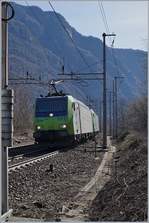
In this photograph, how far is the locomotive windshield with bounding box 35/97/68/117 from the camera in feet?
71.4

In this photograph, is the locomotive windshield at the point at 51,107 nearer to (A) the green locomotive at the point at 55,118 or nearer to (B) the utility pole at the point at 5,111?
(A) the green locomotive at the point at 55,118

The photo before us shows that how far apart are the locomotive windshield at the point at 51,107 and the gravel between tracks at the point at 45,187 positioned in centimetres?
631

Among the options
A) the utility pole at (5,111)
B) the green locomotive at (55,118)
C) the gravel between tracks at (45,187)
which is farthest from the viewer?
the green locomotive at (55,118)

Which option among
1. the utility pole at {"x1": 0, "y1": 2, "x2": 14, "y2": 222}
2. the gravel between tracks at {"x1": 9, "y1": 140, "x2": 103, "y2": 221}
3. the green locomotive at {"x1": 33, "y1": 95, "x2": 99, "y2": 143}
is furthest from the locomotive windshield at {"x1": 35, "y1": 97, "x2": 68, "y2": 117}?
the utility pole at {"x1": 0, "y1": 2, "x2": 14, "y2": 222}

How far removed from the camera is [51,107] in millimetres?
21922

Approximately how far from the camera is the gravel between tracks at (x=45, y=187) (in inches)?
281

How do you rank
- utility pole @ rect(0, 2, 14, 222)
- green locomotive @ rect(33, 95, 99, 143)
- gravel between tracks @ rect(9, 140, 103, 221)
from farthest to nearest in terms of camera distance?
green locomotive @ rect(33, 95, 99, 143), gravel between tracks @ rect(9, 140, 103, 221), utility pole @ rect(0, 2, 14, 222)

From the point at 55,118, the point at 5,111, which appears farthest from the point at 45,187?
the point at 55,118

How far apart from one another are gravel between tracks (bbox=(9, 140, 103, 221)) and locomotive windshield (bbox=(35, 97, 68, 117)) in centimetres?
631

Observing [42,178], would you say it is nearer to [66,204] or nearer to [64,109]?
[66,204]

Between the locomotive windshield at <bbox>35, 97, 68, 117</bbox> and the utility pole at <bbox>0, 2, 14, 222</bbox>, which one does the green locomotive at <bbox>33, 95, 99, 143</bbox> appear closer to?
the locomotive windshield at <bbox>35, 97, 68, 117</bbox>

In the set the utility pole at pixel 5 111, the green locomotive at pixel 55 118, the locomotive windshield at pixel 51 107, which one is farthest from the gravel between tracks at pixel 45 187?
the locomotive windshield at pixel 51 107

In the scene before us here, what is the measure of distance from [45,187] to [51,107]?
12.0 meters

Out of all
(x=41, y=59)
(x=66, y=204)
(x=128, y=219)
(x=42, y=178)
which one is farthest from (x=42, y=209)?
(x=41, y=59)
